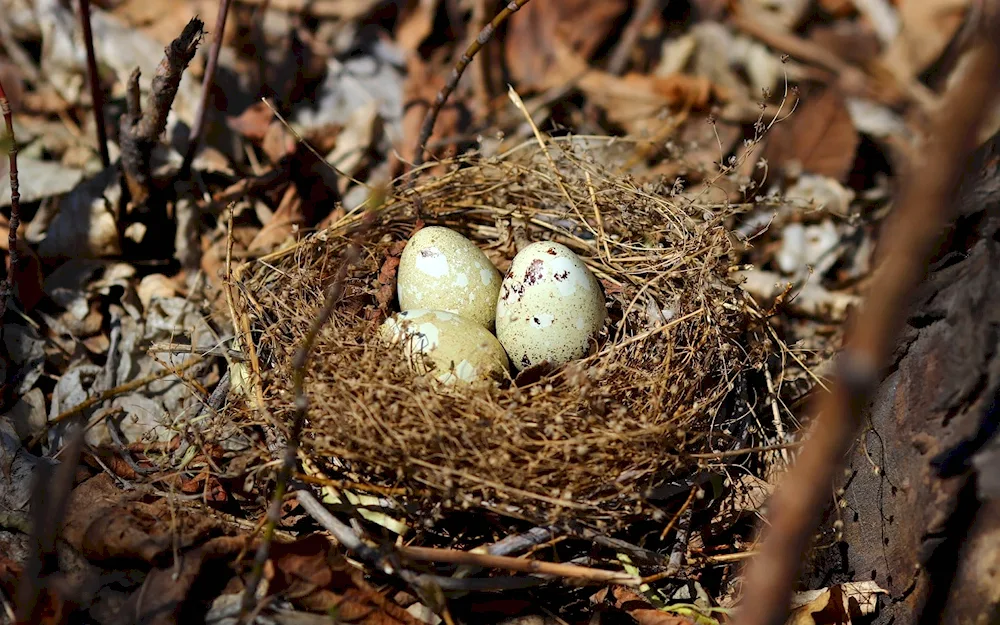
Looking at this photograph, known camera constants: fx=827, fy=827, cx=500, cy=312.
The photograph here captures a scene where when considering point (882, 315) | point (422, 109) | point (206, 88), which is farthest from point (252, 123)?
point (882, 315)

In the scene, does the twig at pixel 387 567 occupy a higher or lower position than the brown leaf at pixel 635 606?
higher

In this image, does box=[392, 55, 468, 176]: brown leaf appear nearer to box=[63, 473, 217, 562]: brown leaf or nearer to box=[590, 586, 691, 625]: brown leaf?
box=[63, 473, 217, 562]: brown leaf

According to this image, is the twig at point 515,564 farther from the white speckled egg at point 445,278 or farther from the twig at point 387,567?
the white speckled egg at point 445,278

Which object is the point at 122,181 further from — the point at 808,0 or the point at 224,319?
the point at 808,0

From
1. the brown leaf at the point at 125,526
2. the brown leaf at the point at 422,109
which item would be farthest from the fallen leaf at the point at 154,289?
the brown leaf at the point at 422,109

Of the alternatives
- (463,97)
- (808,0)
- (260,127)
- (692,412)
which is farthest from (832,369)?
(808,0)

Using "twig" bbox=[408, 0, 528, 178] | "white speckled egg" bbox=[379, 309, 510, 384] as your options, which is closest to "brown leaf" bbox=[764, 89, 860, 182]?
"twig" bbox=[408, 0, 528, 178]

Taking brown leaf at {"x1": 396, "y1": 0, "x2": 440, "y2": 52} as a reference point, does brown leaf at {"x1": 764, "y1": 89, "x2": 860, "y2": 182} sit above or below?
below

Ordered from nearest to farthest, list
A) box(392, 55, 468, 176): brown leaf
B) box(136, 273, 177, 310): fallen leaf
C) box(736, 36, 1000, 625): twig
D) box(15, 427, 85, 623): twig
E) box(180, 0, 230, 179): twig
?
box(736, 36, 1000, 625): twig < box(15, 427, 85, 623): twig < box(180, 0, 230, 179): twig < box(136, 273, 177, 310): fallen leaf < box(392, 55, 468, 176): brown leaf
